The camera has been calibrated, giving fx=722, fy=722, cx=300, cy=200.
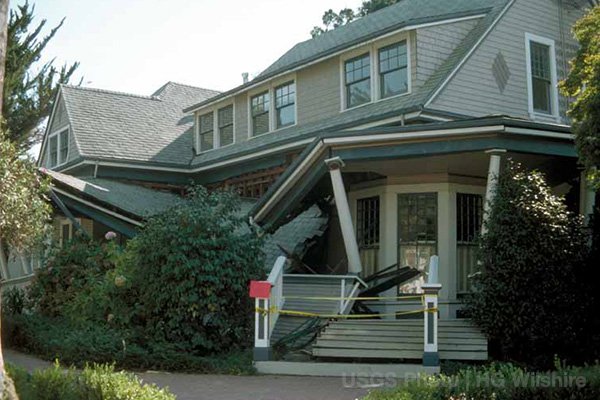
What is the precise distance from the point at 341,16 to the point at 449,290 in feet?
122

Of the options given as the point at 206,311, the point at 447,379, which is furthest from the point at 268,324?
the point at 447,379

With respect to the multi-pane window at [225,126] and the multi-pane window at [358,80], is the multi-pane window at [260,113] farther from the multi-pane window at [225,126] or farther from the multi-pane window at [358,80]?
the multi-pane window at [358,80]

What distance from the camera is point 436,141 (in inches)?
500

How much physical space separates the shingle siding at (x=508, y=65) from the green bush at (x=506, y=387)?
9484mm

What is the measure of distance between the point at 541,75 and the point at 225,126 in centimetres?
1021

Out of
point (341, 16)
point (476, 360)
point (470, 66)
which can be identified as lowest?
point (476, 360)

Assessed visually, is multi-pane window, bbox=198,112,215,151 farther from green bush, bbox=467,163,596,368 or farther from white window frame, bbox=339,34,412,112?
green bush, bbox=467,163,596,368

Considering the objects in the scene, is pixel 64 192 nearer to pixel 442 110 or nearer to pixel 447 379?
pixel 442 110

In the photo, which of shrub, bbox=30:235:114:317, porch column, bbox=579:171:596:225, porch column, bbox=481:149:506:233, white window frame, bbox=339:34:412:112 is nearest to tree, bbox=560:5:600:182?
porch column, bbox=481:149:506:233

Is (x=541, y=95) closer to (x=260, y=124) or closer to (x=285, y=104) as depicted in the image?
(x=285, y=104)

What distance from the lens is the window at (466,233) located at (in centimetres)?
1495

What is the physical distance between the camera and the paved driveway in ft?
30.6

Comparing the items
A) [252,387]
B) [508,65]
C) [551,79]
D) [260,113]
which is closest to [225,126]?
[260,113]

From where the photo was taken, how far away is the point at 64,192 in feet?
58.1
